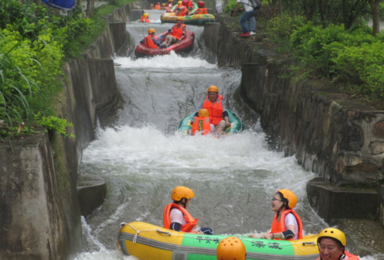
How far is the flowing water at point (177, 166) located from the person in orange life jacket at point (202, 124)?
34 centimetres

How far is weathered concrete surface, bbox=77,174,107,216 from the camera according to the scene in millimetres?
7230

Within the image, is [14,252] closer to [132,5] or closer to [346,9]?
[346,9]

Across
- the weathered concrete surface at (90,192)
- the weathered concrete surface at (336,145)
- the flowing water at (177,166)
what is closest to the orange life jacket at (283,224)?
the weathered concrete surface at (336,145)

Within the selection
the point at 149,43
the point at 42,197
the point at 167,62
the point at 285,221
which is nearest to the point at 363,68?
the point at 285,221

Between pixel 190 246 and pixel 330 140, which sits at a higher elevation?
pixel 330 140

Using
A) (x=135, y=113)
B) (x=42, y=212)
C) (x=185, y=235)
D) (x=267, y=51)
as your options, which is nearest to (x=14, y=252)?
(x=42, y=212)

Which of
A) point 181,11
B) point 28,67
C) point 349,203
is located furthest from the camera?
point 181,11

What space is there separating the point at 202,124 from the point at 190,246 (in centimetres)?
586

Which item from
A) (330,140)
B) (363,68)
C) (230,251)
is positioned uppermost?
(363,68)

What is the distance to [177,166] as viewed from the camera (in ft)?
30.9

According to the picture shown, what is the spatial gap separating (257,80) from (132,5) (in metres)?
23.7

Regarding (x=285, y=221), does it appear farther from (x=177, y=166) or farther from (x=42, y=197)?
(x=177, y=166)

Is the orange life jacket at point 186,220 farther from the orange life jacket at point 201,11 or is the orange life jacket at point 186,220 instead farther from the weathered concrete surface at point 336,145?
the orange life jacket at point 201,11

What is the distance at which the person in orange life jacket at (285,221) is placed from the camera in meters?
6.00
